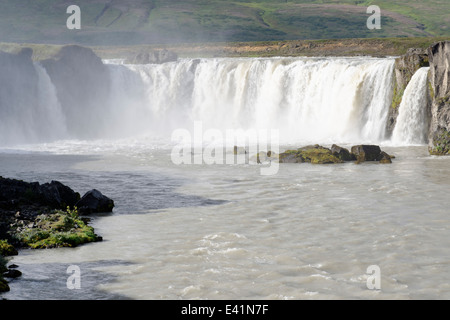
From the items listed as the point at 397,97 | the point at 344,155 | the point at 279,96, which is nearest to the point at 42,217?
the point at 344,155

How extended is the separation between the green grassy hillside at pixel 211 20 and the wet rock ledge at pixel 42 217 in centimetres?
10978

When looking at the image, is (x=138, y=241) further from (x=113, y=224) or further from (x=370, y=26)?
(x=370, y=26)

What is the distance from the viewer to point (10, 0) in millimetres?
171125

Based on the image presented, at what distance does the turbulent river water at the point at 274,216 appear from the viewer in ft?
Answer: 53.0

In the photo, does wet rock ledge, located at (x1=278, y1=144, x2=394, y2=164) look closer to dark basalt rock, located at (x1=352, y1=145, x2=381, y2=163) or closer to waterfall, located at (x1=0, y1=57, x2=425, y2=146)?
dark basalt rock, located at (x1=352, y1=145, x2=381, y2=163)

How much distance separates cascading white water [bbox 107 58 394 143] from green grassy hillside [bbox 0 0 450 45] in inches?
2613

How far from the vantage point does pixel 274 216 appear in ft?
77.5

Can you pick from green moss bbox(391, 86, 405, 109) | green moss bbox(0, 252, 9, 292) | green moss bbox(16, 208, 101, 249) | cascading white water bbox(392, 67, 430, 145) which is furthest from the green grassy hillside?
green moss bbox(0, 252, 9, 292)

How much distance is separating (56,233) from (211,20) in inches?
5334

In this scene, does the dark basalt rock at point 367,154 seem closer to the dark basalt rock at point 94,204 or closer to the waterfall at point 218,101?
the waterfall at point 218,101

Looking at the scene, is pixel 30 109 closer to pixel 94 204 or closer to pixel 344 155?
pixel 344 155

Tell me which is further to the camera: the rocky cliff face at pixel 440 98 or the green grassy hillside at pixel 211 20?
the green grassy hillside at pixel 211 20

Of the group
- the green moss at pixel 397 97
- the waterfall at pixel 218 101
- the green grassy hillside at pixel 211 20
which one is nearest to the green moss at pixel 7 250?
the waterfall at pixel 218 101

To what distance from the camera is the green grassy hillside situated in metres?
137
